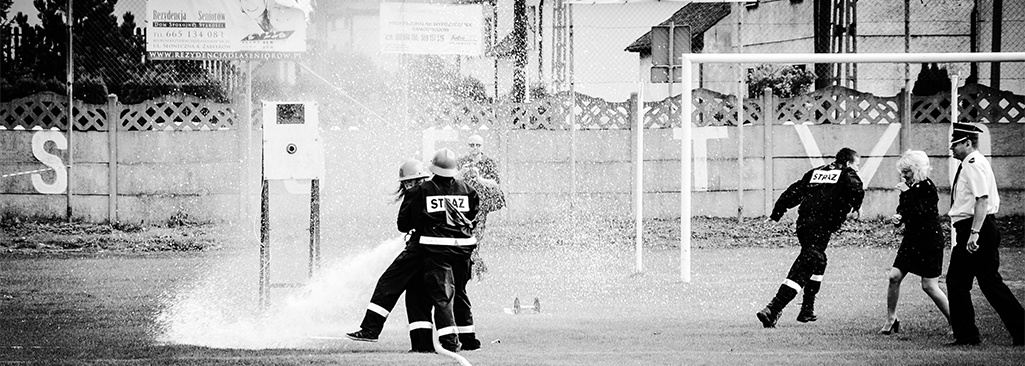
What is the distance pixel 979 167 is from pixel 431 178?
4.12 m

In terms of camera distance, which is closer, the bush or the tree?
the tree

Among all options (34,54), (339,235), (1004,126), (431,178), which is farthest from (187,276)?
(1004,126)

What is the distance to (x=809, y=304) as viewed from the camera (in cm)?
1021

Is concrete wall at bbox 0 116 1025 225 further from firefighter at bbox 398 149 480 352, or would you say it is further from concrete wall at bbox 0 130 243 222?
firefighter at bbox 398 149 480 352

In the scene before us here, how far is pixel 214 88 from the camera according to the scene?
20.2m

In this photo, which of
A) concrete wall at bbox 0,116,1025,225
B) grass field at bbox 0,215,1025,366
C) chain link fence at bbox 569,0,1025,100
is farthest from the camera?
chain link fence at bbox 569,0,1025,100

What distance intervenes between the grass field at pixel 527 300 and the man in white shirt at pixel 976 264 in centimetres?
22

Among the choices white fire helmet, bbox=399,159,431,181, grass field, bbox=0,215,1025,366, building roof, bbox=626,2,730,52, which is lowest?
grass field, bbox=0,215,1025,366

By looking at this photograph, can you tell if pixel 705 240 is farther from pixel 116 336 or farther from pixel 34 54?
pixel 34 54

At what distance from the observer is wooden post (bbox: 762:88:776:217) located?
18.1 m

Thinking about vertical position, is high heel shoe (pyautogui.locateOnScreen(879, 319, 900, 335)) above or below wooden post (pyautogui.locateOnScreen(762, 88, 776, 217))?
below

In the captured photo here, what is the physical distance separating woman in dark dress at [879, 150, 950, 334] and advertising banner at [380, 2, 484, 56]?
41.4 feet

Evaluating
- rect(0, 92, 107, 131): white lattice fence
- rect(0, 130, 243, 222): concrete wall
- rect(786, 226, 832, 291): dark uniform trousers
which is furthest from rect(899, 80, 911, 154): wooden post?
rect(0, 92, 107, 131): white lattice fence

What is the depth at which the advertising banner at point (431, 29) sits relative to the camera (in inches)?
825
